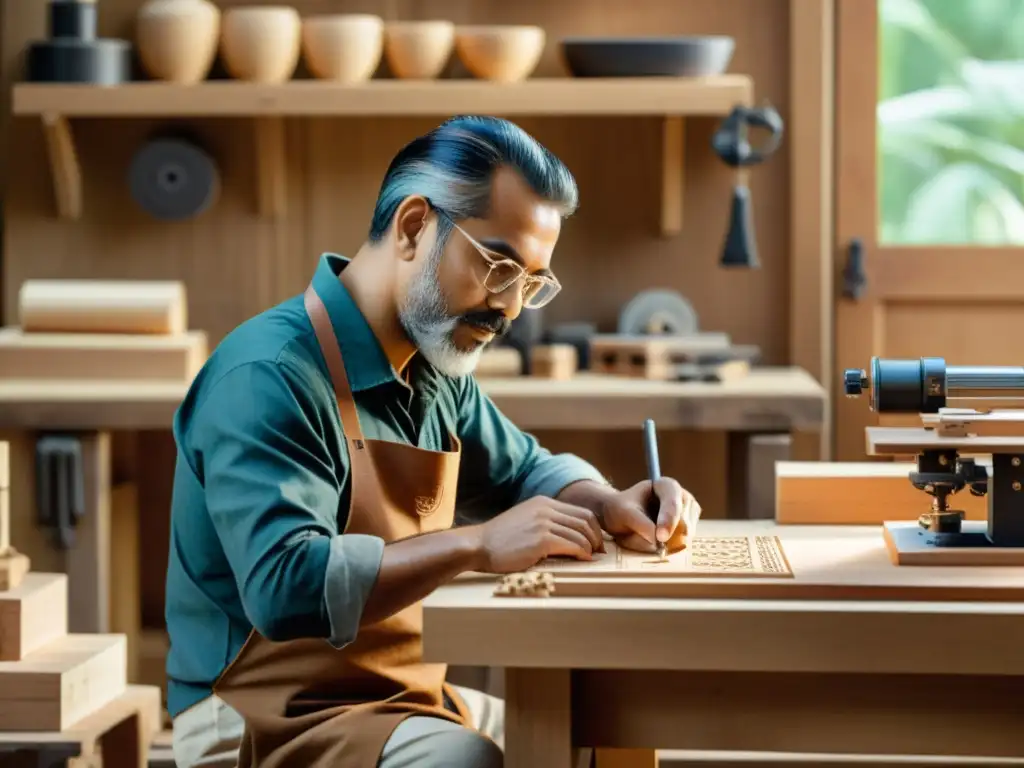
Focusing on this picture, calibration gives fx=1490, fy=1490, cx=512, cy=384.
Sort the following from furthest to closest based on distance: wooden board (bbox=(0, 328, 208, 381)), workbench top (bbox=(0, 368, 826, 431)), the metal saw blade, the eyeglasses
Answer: the metal saw blade, wooden board (bbox=(0, 328, 208, 381)), workbench top (bbox=(0, 368, 826, 431)), the eyeglasses

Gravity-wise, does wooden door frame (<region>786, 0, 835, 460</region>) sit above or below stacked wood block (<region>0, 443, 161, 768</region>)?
above

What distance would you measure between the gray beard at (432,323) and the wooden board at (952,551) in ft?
2.19

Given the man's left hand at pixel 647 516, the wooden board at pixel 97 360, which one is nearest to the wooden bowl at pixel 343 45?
the wooden board at pixel 97 360

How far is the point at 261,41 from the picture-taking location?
3.99 m

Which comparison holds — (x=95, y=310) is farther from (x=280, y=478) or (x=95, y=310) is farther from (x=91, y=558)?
(x=280, y=478)

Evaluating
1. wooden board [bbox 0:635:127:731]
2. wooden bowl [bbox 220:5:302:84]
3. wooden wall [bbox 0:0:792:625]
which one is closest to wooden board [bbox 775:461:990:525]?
wooden board [bbox 0:635:127:731]

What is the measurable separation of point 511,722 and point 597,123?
2.71 m

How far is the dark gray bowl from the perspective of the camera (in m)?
3.91

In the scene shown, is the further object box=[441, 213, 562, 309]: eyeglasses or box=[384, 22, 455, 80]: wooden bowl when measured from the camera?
box=[384, 22, 455, 80]: wooden bowl

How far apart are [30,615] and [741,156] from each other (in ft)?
7.34

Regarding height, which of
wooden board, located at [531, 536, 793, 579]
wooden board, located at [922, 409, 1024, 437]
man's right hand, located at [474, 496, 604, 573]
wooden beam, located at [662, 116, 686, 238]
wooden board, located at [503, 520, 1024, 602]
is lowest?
wooden board, located at [503, 520, 1024, 602]

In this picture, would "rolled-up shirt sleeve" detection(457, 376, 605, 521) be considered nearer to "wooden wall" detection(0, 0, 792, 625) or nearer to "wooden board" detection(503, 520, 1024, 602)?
"wooden board" detection(503, 520, 1024, 602)

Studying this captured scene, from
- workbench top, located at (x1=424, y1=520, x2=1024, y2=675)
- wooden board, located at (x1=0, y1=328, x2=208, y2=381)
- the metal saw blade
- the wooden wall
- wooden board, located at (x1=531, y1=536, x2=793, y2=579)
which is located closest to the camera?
workbench top, located at (x1=424, y1=520, x2=1024, y2=675)

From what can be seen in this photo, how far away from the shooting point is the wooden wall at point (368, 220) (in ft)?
13.9
